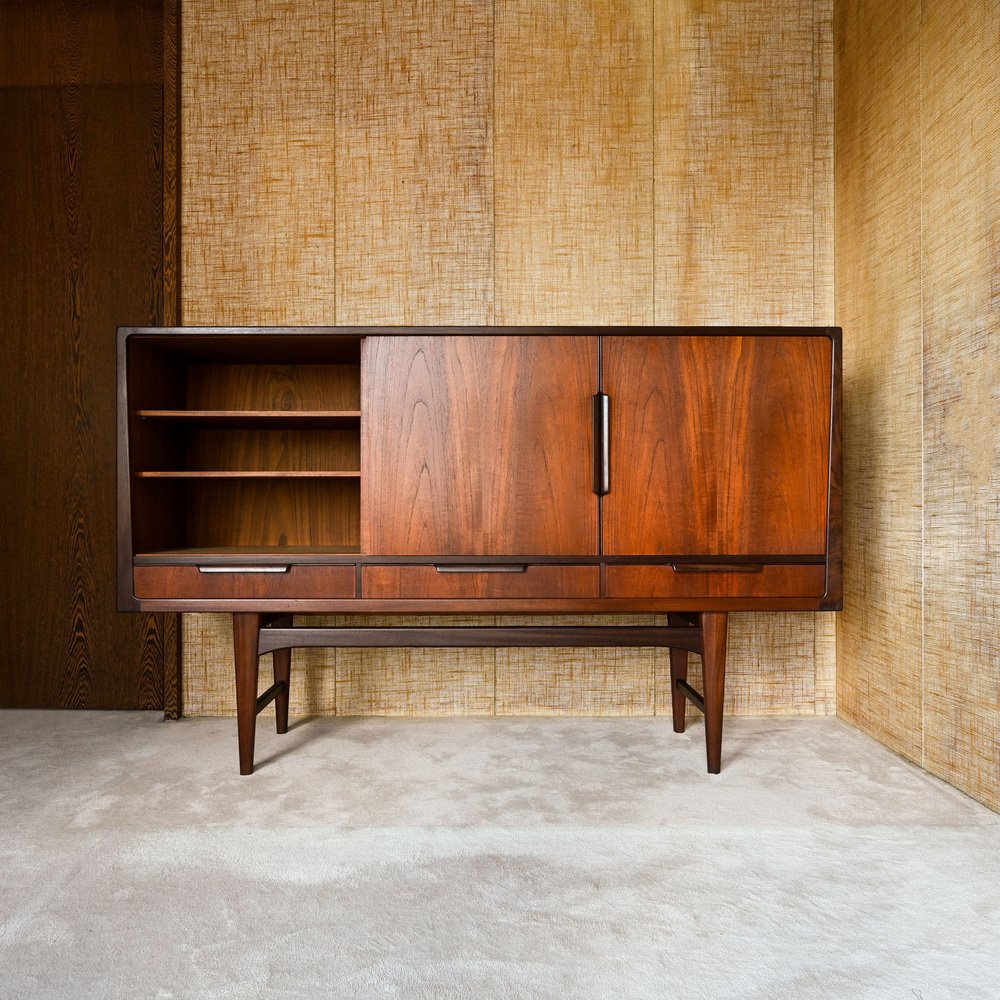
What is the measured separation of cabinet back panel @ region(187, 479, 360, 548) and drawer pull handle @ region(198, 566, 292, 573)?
1.56 feet

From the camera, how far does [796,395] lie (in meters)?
1.71

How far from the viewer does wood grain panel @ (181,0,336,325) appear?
7.28 ft

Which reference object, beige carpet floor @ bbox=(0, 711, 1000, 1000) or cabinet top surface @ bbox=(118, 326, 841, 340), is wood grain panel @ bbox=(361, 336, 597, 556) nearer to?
cabinet top surface @ bbox=(118, 326, 841, 340)

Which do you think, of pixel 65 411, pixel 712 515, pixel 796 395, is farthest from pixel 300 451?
pixel 796 395

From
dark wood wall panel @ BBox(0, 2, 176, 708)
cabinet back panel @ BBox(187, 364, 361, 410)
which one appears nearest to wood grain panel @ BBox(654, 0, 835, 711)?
cabinet back panel @ BBox(187, 364, 361, 410)

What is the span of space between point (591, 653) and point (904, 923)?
120 centimetres

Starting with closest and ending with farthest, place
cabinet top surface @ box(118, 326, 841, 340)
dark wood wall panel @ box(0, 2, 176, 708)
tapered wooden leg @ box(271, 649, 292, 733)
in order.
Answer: cabinet top surface @ box(118, 326, 841, 340) < tapered wooden leg @ box(271, 649, 292, 733) < dark wood wall panel @ box(0, 2, 176, 708)

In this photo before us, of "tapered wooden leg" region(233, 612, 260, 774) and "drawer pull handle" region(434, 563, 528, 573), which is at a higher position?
"drawer pull handle" region(434, 563, 528, 573)

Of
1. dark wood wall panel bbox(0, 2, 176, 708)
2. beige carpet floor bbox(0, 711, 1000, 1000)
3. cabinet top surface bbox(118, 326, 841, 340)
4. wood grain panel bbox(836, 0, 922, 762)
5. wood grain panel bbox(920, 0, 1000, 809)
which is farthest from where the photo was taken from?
dark wood wall panel bbox(0, 2, 176, 708)

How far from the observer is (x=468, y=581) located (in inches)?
67.6

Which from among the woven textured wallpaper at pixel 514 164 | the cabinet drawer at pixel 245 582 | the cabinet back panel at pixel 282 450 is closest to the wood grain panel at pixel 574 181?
the woven textured wallpaper at pixel 514 164

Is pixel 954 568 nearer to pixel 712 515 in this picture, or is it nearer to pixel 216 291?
pixel 712 515

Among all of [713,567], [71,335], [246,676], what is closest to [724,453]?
[713,567]

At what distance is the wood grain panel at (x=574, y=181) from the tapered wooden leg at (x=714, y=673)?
40.7 inches
